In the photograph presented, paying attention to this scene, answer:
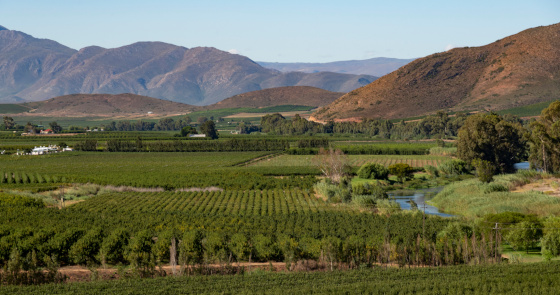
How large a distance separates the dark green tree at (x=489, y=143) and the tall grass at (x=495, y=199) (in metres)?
10.5

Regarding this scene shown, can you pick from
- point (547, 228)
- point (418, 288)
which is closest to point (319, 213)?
point (547, 228)

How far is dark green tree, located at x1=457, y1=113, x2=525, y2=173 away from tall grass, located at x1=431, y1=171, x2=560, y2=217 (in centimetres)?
1051

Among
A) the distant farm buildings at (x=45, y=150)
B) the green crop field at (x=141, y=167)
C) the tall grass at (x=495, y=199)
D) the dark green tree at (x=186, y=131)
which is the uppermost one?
the dark green tree at (x=186, y=131)

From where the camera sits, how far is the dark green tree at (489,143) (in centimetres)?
8856

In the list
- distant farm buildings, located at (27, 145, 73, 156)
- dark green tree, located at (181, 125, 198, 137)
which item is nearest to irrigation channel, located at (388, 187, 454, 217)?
distant farm buildings, located at (27, 145, 73, 156)

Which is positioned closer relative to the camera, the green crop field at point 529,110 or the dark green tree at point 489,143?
the dark green tree at point 489,143

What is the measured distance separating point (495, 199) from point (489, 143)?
2814cm

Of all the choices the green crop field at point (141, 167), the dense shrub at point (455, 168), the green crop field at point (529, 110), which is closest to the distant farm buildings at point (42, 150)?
the green crop field at point (141, 167)

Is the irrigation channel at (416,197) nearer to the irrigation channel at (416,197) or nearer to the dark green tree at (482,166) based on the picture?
the irrigation channel at (416,197)

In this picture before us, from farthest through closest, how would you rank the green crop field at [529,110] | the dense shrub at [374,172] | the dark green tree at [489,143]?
1. the green crop field at [529,110]
2. the dark green tree at [489,143]
3. the dense shrub at [374,172]

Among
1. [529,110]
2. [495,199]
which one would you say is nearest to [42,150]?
[495,199]

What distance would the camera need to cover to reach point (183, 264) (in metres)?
36.8

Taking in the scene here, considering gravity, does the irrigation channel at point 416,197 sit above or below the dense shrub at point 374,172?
below

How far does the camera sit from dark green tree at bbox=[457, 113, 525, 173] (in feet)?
291
